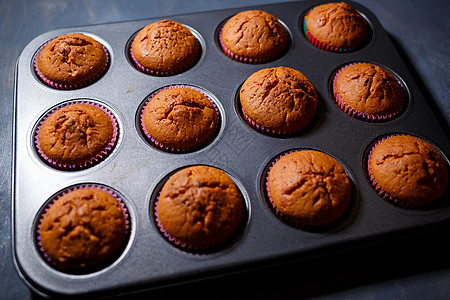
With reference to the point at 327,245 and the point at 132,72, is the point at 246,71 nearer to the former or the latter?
the point at 132,72

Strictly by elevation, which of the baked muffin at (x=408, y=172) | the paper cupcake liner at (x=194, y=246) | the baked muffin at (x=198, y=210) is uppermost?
the baked muffin at (x=408, y=172)

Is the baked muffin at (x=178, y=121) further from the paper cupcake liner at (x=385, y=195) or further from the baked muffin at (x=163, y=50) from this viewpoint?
the paper cupcake liner at (x=385, y=195)

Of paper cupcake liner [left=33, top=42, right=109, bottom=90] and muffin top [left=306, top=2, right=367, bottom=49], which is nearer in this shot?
paper cupcake liner [left=33, top=42, right=109, bottom=90]

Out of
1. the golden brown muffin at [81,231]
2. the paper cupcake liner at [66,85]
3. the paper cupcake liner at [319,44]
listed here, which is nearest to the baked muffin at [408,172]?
the paper cupcake liner at [319,44]

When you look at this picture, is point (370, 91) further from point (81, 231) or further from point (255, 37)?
point (81, 231)

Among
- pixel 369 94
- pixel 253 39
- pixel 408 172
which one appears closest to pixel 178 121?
pixel 253 39

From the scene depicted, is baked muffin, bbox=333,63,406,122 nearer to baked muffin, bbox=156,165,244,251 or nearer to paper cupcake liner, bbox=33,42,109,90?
baked muffin, bbox=156,165,244,251

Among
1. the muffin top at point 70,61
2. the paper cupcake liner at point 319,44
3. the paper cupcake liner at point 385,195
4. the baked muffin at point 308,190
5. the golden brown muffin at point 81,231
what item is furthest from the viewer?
the paper cupcake liner at point 319,44

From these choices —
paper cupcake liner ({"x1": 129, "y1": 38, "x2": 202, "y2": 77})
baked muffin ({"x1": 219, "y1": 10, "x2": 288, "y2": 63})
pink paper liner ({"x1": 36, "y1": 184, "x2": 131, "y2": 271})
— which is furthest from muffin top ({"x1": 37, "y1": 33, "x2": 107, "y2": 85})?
baked muffin ({"x1": 219, "y1": 10, "x2": 288, "y2": 63})

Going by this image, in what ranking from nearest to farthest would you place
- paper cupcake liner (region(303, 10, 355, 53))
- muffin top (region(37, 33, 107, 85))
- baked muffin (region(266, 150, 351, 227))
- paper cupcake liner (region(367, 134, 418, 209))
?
baked muffin (region(266, 150, 351, 227)) < paper cupcake liner (region(367, 134, 418, 209)) < muffin top (region(37, 33, 107, 85)) < paper cupcake liner (region(303, 10, 355, 53))
